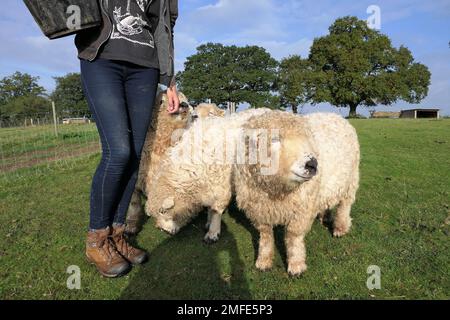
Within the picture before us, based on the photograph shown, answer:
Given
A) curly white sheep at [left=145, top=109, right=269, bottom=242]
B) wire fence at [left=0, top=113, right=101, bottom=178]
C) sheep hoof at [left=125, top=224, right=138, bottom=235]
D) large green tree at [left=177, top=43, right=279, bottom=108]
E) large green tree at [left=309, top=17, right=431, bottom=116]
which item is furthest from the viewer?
large green tree at [left=177, top=43, right=279, bottom=108]

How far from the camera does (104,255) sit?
3439 millimetres

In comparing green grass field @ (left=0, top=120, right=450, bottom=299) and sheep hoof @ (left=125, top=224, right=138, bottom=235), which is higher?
sheep hoof @ (left=125, top=224, right=138, bottom=235)

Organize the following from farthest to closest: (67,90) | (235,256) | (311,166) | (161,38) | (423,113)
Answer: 1. (67,90)
2. (423,113)
3. (235,256)
4. (161,38)
5. (311,166)

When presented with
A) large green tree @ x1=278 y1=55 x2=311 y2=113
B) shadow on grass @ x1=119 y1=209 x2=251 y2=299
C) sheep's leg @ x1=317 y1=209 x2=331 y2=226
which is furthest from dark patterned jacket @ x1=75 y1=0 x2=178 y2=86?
large green tree @ x1=278 y1=55 x2=311 y2=113

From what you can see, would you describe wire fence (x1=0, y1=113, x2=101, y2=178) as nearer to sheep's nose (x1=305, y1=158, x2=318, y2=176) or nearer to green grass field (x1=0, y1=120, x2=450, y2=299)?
green grass field (x1=0, y1=120, x2=450, y2=299)

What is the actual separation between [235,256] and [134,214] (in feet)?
5.18

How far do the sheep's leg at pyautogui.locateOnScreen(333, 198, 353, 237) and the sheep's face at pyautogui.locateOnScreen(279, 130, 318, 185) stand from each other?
1650 mm

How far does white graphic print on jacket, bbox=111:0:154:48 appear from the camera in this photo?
309cm

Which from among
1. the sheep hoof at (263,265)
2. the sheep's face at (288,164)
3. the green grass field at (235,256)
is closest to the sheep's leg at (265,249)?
the sheep hoof at (263,265)

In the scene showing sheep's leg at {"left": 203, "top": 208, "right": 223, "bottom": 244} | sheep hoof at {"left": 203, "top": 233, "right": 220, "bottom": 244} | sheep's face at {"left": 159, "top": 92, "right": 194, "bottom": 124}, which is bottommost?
sheep hoof at {"left": 203, "top": 233, "right": 220, "bottom": 244}

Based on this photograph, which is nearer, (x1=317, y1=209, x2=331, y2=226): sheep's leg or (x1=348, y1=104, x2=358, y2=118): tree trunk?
(x1=317, y1=209, x2=331, y2=226): sheep's leg

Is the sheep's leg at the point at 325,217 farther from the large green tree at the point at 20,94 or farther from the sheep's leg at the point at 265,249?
Result: the large green tree at the point at 20,94

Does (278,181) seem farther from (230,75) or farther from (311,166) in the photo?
(230,75)

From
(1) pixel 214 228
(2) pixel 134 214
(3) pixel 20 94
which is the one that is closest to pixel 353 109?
(1) pixel 214 228
